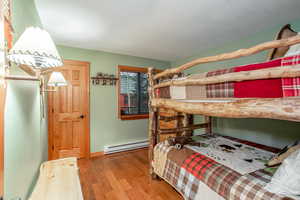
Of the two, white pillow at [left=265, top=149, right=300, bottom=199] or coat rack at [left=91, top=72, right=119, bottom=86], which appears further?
coat rack at [left=91, top=72, right=119, bottom=86]

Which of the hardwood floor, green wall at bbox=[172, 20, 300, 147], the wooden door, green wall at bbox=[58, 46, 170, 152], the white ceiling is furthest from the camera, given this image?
green wall at bbox=[58, 46, 170, 152]

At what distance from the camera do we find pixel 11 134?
0.81 metres

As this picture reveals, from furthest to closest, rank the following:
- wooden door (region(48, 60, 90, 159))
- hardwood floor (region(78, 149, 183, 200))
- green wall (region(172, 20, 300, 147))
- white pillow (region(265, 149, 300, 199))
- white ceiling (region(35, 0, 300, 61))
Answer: wooden door (region(48, 60, 90, 159)) < green wall (region(172, 20, 300, 147)) < hardwood floor (region(78, 149, 183, 200)) < white ceiling (region(35, 0, 300, 61)) < white pillow (region(265, 149, 300, 199))

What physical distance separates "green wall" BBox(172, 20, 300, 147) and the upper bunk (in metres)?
1.56

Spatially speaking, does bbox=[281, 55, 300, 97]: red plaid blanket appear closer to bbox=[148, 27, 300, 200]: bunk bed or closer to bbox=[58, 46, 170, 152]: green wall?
bbox=[148, 27, 300, 200]: bunk bed

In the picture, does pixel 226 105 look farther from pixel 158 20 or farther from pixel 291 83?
pixel 158 20

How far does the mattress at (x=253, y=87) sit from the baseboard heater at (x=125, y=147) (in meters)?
2.27

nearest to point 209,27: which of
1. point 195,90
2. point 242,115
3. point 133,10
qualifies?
point 133,10

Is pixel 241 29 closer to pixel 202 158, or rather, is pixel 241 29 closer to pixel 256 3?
pixel 256 3

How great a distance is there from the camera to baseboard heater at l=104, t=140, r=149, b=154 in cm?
292

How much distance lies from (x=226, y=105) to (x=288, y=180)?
1.99 ft

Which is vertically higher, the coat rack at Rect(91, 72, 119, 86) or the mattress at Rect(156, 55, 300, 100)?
the coat rack at Rect(91, 72, 119, 86)

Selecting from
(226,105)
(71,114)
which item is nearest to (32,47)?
(226,105)

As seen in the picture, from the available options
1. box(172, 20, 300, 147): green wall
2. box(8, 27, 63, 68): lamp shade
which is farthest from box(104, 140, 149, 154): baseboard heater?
box(8, 27, 63, 68): lamp shade
